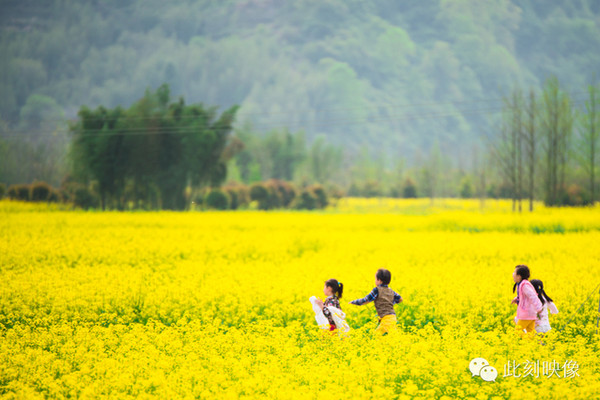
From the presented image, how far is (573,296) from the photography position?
1101cm

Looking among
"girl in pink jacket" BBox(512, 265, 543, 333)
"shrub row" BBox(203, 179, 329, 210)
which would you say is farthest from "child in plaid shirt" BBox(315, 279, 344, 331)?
"shrub row" BBox(203, 179, 329, 210)

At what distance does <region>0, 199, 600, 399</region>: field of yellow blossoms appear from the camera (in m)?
6.56

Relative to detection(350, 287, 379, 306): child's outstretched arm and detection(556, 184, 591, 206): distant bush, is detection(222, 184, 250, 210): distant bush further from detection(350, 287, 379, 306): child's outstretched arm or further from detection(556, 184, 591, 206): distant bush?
detection(350, 287, 379, 306): child's outstretched arm

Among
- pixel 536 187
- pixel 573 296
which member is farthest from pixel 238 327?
pixel 536 187

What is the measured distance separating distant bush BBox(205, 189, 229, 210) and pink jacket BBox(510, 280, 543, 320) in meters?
39.0

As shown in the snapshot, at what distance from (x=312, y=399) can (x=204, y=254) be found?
12.4 m

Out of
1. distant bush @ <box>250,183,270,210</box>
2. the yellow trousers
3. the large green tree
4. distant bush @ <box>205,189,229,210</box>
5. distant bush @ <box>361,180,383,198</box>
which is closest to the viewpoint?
the yellow trousers

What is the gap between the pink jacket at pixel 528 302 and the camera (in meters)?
8.25

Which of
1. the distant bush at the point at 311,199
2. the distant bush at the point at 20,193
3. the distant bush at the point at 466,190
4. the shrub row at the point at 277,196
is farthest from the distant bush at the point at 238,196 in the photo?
the distant bush at the point at 466,190

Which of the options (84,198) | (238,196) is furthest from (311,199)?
(84,198)

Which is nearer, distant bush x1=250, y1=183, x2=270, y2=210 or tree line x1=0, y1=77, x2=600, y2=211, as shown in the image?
tree line x1=0, y1=77, x2=600, y2=211

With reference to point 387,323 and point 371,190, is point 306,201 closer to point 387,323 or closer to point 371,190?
point 371,190

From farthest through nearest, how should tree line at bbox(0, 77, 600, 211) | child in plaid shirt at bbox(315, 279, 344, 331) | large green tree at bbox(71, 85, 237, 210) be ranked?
1. large green tree at bbox(71, 85, 237, 210)
2. tree line at bbox(0, 77, 600, 211)
3. child in plaid shirt at bbox(315, 279, 344, 331)

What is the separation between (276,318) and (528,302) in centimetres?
407
